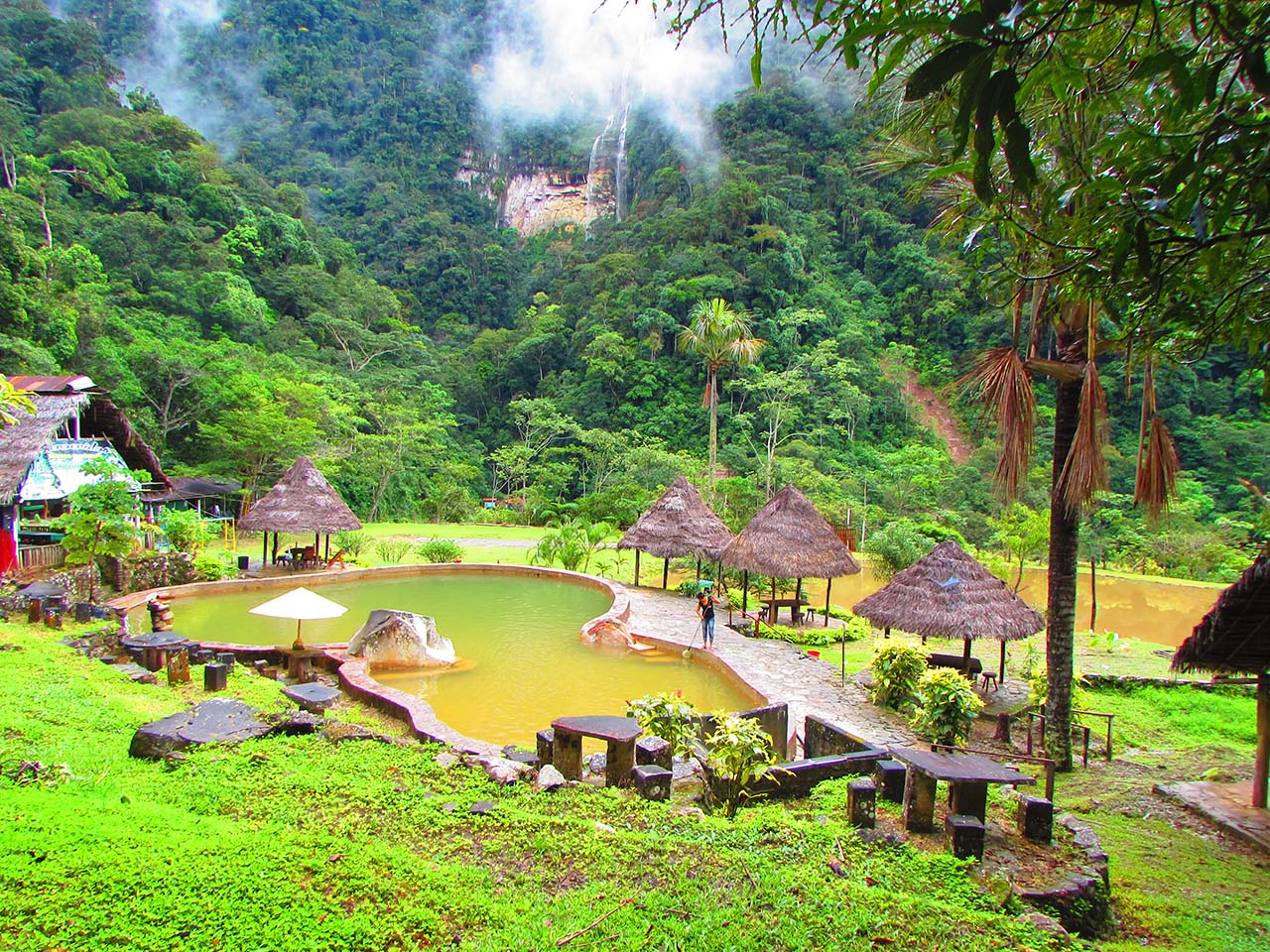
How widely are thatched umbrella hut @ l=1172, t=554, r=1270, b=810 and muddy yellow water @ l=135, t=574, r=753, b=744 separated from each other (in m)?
4.32

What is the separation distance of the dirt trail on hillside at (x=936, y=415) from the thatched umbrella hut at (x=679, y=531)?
Answer: 70.0 feet

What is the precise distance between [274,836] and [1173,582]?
2204 centimetres

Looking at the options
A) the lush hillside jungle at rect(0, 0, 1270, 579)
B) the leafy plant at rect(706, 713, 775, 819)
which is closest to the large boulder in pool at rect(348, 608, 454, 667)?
the leafy plant at rect(706, 713, 775, 819)

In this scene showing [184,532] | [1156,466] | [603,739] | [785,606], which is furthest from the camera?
[184,532]

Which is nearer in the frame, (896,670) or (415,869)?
(415,869)

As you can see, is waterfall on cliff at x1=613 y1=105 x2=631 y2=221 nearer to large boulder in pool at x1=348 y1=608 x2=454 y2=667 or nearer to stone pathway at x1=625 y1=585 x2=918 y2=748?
stone pathway at x1=625 y1=585 x2=918 y2=748

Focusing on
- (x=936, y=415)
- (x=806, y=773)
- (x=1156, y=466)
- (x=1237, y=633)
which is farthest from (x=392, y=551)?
(x=936, y=415)

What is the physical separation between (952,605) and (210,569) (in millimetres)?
12739

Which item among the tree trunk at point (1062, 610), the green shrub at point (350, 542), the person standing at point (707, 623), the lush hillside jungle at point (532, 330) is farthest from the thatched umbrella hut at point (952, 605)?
the green shrub at point (350, 542)

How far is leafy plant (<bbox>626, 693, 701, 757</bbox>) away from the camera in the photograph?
5074mm

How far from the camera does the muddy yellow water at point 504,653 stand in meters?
7.64

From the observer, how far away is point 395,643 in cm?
865

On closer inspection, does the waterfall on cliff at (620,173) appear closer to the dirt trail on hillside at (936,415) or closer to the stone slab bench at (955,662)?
the dirt trail on hillside at (936,415)

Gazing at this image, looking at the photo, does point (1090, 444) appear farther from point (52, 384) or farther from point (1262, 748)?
point (52, 384)
